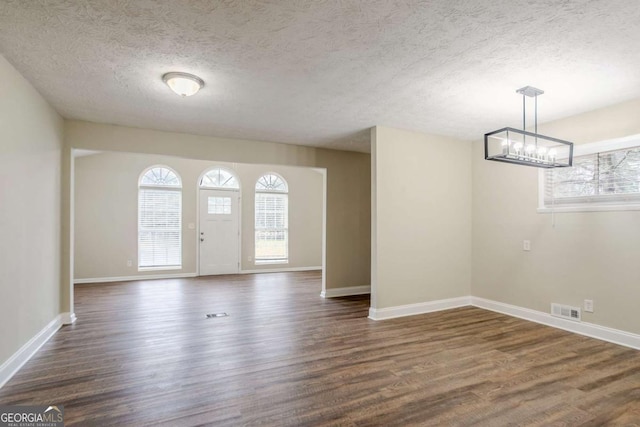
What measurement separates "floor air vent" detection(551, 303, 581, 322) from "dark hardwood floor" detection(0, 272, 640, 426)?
0.70ft

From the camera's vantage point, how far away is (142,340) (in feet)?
11.8

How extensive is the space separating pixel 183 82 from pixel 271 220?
19.6ft

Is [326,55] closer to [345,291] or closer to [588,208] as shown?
[588,208]

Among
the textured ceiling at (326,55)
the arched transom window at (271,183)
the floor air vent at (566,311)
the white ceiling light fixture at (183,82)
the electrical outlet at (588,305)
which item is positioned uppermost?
the textured ceiling at (326,55)

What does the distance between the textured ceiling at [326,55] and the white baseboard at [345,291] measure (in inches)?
A: 122

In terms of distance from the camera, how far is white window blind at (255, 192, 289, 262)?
857 centimetres

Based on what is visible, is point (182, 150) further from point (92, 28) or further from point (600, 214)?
point (600, 214)

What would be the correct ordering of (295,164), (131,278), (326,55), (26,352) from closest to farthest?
(326,55)
(26,352)
(295,164)
(131,278)

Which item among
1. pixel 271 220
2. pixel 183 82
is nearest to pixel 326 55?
pixel 183 82

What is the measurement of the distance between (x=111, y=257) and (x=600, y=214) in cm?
841

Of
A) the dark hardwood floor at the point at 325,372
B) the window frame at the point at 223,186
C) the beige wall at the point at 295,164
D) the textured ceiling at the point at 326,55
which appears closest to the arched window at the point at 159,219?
the window frame at the point at 223,186

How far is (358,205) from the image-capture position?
20.2ft

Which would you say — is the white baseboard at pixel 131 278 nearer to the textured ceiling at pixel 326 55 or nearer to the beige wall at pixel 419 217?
the textured ceiling at pixel 326 55

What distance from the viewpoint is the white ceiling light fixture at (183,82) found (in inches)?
112
